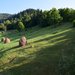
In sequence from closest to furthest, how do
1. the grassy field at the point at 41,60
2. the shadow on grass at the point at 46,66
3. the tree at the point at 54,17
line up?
1. the shadow on grass at the point at 46,66
2. the grassy field at the point at 41,60
3. the tree at the point at 54,17

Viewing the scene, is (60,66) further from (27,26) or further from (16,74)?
(27,26)

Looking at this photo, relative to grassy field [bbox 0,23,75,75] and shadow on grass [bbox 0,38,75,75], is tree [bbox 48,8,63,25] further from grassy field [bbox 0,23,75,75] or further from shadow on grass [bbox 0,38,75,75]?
shadow on grass [bbox 0,38,75,75]

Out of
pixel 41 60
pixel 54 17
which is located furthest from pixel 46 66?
pixel 54 17

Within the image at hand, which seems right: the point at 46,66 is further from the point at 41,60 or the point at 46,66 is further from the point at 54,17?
the point at 54,17

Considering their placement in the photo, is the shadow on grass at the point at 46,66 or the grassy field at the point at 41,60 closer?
the shadow on grass at the point at 46,66

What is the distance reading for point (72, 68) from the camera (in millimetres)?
35781

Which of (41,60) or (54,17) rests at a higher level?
(54,17)

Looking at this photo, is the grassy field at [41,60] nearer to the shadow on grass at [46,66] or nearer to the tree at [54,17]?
the shadow on grass at [46,66]

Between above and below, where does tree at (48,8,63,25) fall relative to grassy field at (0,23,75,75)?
above

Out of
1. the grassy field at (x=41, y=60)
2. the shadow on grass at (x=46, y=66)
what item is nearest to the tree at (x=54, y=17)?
the grassy field at (x=41, y=60)

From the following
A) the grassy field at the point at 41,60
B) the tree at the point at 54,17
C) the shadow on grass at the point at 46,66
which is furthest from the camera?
the tree at the point at 54,17

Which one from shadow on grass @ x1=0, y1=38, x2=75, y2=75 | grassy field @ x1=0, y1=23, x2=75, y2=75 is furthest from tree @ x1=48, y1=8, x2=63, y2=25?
shadow on grass @ x1=0, y1=38, x2=75, y2=75

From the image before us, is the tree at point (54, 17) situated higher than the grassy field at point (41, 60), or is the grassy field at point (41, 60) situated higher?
the tree at point (54, 17)

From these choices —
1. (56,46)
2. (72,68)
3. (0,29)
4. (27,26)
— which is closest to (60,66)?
(72,68)
